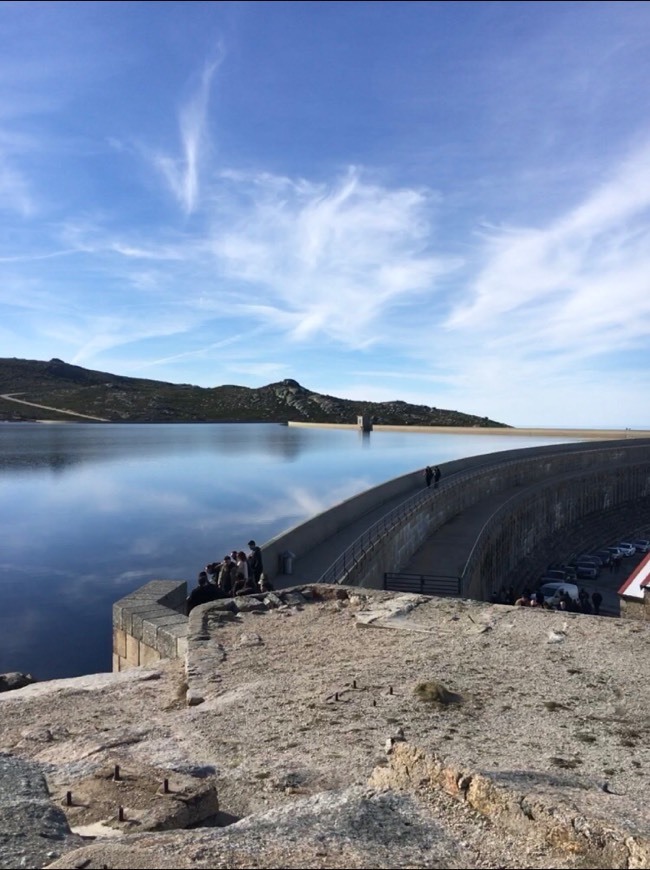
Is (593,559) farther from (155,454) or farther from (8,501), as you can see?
(155,454)

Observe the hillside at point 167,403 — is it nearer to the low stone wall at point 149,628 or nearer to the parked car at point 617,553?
the parked car at point 617,553

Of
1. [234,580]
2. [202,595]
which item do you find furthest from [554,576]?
[202,595]

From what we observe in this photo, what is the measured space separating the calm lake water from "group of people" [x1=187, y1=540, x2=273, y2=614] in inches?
219

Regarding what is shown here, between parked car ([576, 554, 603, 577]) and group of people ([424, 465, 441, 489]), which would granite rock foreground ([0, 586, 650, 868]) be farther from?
parked car ([576, 554, 603, 577])

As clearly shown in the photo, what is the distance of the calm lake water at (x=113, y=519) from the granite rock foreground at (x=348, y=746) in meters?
8.78

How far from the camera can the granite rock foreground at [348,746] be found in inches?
124

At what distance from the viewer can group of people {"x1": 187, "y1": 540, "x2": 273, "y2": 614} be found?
9.87 meters

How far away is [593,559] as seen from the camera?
35875 millimetres

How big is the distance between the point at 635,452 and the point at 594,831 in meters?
61.4

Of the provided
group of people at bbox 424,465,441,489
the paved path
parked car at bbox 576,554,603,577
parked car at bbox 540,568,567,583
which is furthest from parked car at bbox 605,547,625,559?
the paved path

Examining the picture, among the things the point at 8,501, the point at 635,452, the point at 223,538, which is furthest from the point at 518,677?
the point at 635,452

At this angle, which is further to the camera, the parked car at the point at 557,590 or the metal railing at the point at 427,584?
the parked car at the point at 557,590

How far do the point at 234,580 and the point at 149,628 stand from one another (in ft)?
6.85

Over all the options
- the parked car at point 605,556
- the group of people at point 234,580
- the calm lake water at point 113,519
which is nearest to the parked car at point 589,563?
the parked car at point 605,556
